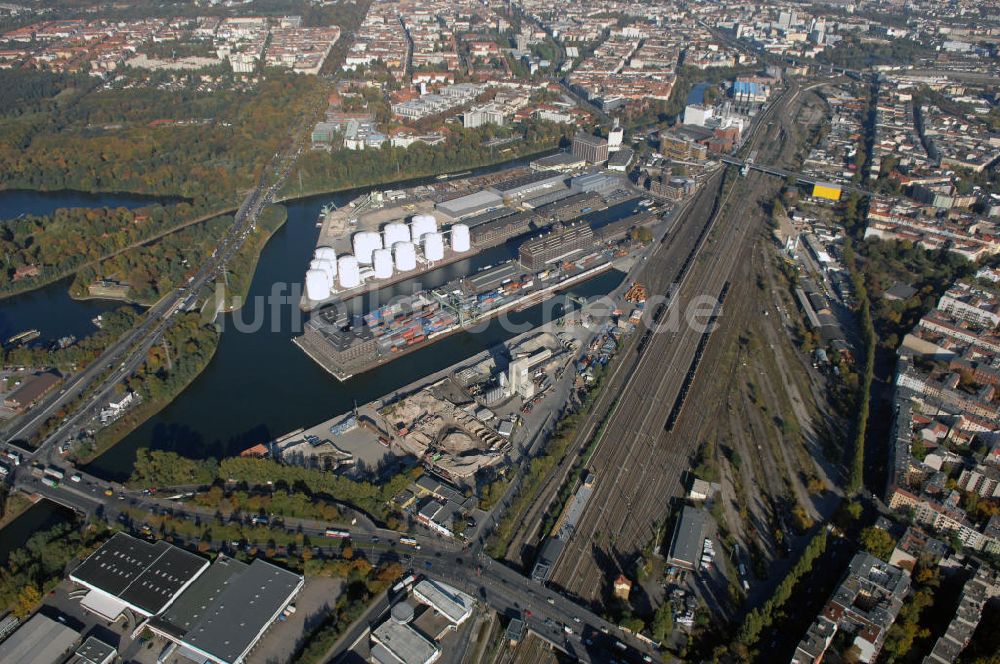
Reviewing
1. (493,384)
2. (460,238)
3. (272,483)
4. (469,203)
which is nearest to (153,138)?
(469,203)

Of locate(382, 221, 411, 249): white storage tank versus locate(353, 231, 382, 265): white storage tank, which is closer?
locate(353, 231, 382, 265): white storage tank

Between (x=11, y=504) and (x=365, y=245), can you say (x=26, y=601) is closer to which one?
(x=11, y=504)

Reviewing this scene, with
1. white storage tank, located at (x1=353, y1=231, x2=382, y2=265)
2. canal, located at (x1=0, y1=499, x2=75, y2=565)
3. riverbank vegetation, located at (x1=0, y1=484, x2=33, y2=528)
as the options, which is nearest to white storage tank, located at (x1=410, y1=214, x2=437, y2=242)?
white storage tank, located at (x1=353, y1=231, x2=382, y2=265)

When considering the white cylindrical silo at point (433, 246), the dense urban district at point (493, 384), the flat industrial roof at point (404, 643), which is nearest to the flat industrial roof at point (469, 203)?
the dense urban district at point (493, 384)

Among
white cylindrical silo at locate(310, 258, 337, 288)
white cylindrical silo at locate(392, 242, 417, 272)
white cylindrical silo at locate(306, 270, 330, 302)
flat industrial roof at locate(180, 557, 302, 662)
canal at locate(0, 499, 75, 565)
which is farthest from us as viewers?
white cylindrical silo at locate(392, 242, 417, 272)

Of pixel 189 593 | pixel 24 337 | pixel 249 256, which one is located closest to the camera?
pixel 189 593

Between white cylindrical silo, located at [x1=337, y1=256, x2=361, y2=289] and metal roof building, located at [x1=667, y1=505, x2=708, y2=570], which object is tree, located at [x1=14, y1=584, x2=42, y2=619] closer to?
metal roof building, located at [x1=667, y1=505, x2=708, y2=570]

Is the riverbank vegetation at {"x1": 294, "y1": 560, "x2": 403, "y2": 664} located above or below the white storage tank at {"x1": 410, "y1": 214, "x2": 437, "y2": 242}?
below

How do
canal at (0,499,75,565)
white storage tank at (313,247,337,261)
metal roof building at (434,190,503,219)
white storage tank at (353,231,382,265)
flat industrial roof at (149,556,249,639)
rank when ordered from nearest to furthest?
flat industrial roof at (149,556,249,639) < canal at (0,499,75,565) < white storage tank at (313,247,337,261) < white storage tank at (353,231,382,265) < metal roof building at (434,190,503,219)

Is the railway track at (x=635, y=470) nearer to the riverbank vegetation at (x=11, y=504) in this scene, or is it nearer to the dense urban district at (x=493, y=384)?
the dense urban district at (x=493, y=384)
